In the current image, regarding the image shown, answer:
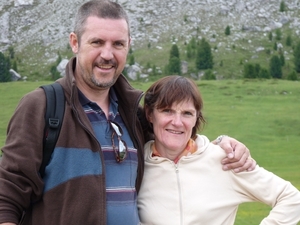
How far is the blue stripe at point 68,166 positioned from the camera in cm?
382

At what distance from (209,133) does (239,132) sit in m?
1.54

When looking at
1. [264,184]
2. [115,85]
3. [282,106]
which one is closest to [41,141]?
[115,85]

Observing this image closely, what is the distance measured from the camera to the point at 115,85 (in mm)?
4602

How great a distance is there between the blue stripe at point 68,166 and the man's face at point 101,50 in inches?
22.0

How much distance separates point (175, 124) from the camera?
452cm

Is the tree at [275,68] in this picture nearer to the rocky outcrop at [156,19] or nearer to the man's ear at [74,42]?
the rocky outcrop at [156,19]

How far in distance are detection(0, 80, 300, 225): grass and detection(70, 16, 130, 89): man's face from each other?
8557 millimetres

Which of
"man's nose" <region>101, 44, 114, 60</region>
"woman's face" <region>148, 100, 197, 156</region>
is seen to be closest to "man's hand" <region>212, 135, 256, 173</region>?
"woman's face" <region>148, 100, 197, 156</region>

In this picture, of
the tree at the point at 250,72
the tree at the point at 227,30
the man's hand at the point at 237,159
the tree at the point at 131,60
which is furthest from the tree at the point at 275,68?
the man's hand at the point at 237,159

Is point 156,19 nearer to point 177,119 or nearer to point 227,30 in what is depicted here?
point 227,30

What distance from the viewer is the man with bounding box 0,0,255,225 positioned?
3734mm

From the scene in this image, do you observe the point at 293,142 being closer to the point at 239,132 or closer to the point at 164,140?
the point at 239,132

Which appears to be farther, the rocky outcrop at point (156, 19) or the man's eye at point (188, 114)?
the rocky outcrop at point (156, 19)

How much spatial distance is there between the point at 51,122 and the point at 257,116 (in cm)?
2645
